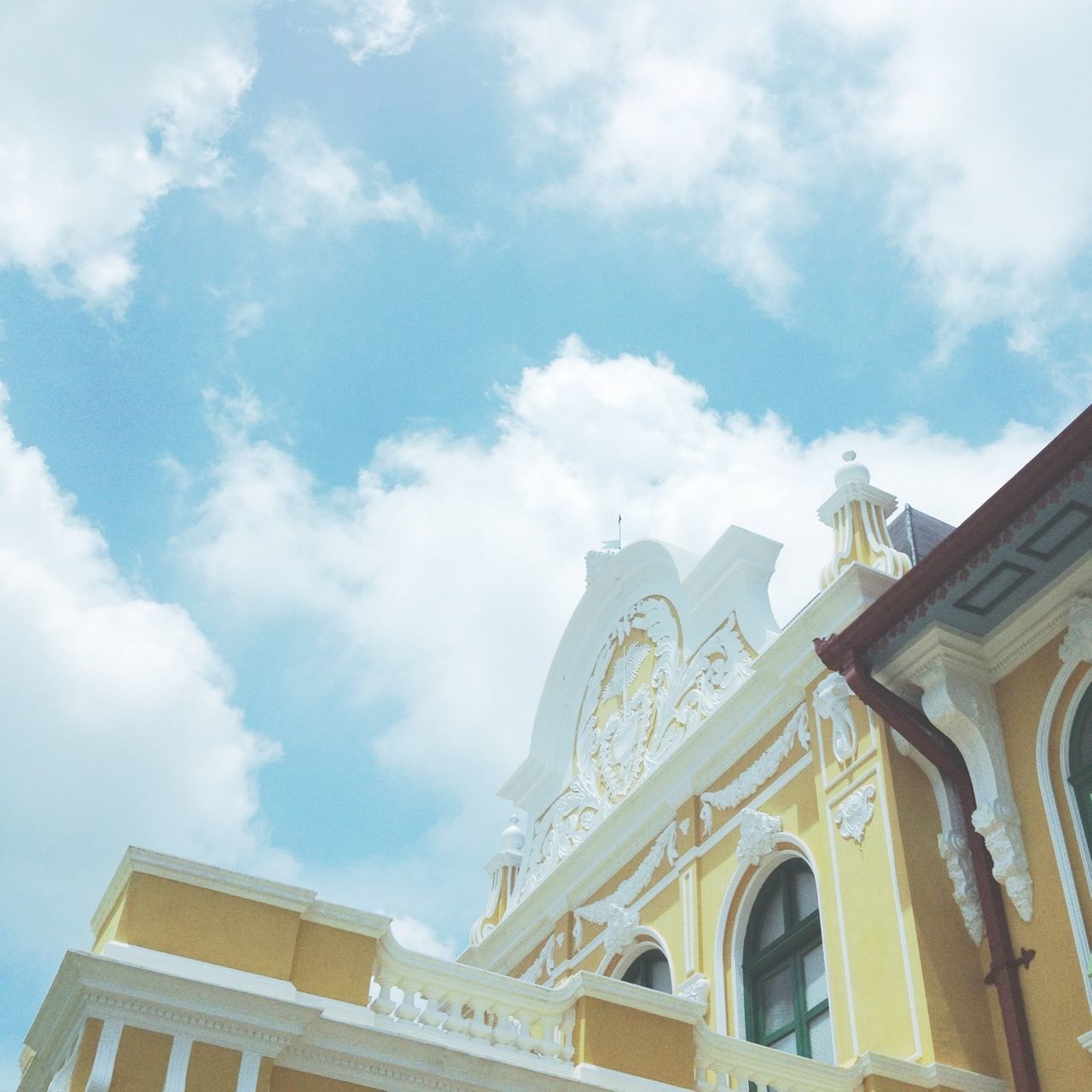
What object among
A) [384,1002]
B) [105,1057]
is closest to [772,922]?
[384,1002]

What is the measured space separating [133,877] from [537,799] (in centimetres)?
982

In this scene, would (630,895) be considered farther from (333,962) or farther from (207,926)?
(207,926)

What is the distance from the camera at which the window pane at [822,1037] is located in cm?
1110

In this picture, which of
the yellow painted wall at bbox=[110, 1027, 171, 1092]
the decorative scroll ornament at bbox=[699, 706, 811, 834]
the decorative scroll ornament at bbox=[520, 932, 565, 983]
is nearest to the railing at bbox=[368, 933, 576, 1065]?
the yellow painted wall at bbox=[110, 1027, 171, 1092]

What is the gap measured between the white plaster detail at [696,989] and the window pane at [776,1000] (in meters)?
0.48

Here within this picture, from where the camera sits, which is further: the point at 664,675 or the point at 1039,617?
the point at 664,675

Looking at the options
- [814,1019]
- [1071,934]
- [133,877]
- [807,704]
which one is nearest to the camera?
[133,877]

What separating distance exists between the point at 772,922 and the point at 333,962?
16.4ft

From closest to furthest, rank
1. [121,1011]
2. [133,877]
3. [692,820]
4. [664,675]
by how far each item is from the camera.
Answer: [121,1011] → [133,877] → [692,820] → [664,675]

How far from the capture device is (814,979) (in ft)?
38.4

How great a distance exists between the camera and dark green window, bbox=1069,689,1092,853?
32.9ft

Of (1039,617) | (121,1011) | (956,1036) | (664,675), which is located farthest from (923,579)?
(121,1011)

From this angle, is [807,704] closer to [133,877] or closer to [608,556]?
[608,556]

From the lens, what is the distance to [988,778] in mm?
10578
